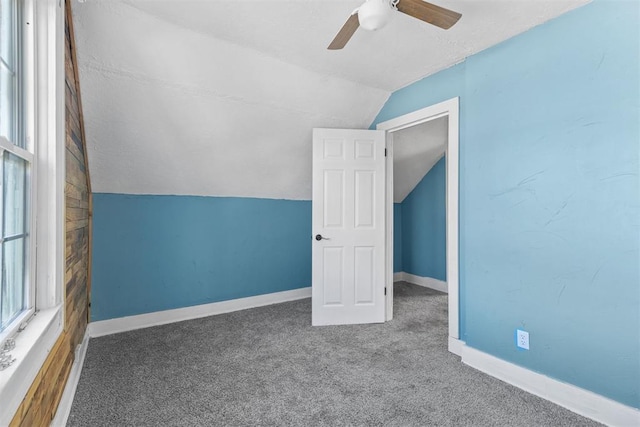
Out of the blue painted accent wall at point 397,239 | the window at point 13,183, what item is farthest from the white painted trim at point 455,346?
the window at point 13,183

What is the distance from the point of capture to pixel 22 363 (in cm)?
107

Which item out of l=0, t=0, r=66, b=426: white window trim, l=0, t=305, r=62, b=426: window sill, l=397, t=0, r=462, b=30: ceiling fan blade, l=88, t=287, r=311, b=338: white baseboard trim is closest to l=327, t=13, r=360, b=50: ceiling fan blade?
l=397, t=0, r=462, b=30: ceiling fan blade

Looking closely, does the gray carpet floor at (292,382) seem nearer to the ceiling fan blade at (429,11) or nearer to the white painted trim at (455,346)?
the white painted trim at (455,346)

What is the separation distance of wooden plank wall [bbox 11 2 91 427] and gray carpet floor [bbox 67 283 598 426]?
13.8 inches

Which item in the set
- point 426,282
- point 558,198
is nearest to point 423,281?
point 426,282

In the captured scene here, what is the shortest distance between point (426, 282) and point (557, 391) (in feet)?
9.45

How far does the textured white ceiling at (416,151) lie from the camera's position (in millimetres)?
4190

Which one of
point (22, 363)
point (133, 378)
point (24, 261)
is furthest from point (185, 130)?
point (22, 363)

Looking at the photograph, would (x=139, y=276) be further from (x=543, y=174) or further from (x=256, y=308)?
(x=543, y=174)

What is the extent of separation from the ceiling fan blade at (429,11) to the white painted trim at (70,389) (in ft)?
8.46

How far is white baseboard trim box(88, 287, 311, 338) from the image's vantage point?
3.05 metres

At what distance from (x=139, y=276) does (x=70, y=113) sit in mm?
1747

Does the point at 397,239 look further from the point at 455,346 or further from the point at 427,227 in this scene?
the point at 455,346

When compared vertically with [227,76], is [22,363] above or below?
below
